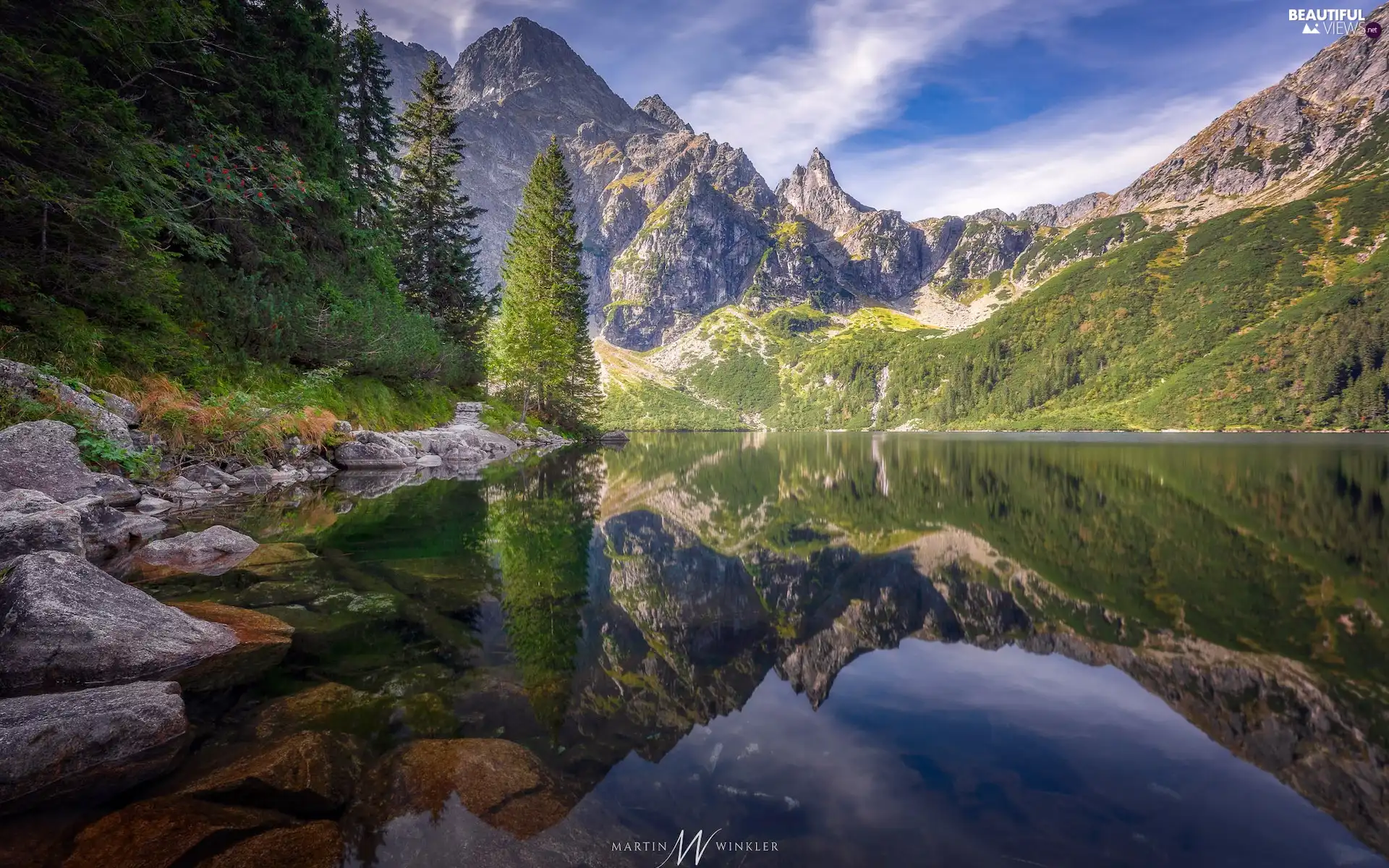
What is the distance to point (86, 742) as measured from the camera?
4.21m

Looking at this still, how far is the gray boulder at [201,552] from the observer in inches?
358

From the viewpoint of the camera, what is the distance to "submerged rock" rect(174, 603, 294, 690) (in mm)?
5668

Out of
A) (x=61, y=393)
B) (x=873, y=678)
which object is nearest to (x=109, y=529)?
(x=61, y=393)

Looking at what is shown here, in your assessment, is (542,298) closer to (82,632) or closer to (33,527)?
(33,527)

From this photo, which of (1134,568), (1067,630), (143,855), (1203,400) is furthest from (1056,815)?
(1203,400)

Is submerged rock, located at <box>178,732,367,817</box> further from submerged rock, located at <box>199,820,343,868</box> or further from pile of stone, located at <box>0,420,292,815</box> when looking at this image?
pile of stone, located at <box>0,420,292,815</box>

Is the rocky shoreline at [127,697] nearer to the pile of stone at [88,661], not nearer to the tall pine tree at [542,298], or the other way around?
the pile of stone at [88,661]

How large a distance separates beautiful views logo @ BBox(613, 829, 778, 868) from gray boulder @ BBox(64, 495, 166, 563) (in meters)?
10.4

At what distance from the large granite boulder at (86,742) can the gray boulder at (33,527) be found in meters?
3.95

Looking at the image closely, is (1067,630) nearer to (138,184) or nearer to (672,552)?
(672,552)

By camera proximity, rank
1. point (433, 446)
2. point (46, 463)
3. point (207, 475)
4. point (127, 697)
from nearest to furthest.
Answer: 1. point (127, 697)
2. point (46, 463)
3. point (207, 475)
4. point (433, 446)

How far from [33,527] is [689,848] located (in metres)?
9.66

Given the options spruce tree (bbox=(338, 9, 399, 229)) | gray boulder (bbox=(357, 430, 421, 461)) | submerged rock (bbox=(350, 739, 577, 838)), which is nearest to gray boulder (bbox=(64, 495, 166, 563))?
submerged rock (bbox=(350, 739, 577, 838))

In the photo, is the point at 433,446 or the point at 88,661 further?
the point at 433,446
